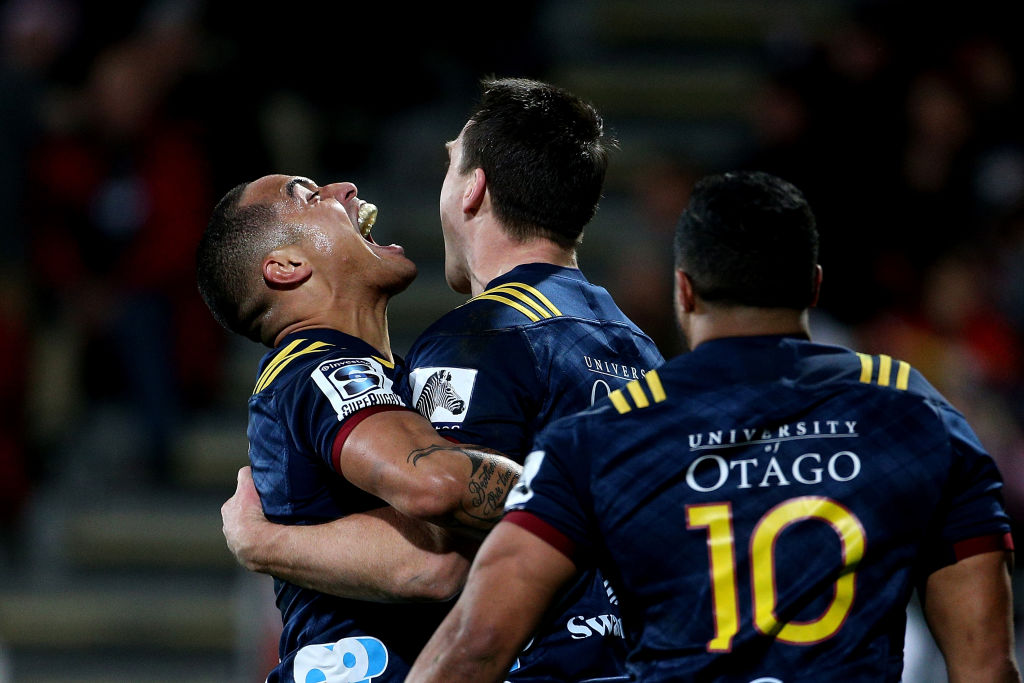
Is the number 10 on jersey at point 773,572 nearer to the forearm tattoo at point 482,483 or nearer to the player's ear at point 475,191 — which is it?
the forearm tattoo at point 482,483

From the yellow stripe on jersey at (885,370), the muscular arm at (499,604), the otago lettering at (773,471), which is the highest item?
the yellow stripe on jersey at (885,370)

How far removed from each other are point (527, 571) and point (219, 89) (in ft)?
23.1

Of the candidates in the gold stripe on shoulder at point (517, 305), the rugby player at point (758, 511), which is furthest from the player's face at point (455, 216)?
the rugby player at point (758, 511)

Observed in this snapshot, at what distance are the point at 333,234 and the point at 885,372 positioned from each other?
4.84 feet

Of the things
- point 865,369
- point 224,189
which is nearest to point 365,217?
point 865,369

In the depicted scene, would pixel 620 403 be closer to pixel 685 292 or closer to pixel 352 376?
pixel 685 292

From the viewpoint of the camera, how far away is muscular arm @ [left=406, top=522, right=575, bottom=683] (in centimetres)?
259

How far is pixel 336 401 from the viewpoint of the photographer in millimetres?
2969

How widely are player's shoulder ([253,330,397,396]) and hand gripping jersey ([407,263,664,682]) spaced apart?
4.7 inches

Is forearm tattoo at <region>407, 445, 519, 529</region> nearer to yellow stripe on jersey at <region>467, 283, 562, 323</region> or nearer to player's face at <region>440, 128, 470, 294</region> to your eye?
yellow stripe on jersey at <region>467, 283, 562, 323</region>

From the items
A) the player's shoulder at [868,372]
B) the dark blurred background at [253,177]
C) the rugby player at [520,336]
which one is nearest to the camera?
the player's shoulder at [868,372]

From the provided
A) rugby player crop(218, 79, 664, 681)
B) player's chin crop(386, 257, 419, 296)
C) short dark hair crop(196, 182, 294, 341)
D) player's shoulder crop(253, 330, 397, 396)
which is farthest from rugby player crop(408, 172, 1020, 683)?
short dark hair crop(196, 182, 294, 341)

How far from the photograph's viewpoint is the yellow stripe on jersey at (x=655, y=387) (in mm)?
2633

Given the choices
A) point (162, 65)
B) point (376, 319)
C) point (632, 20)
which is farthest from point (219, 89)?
point (376, 319)
